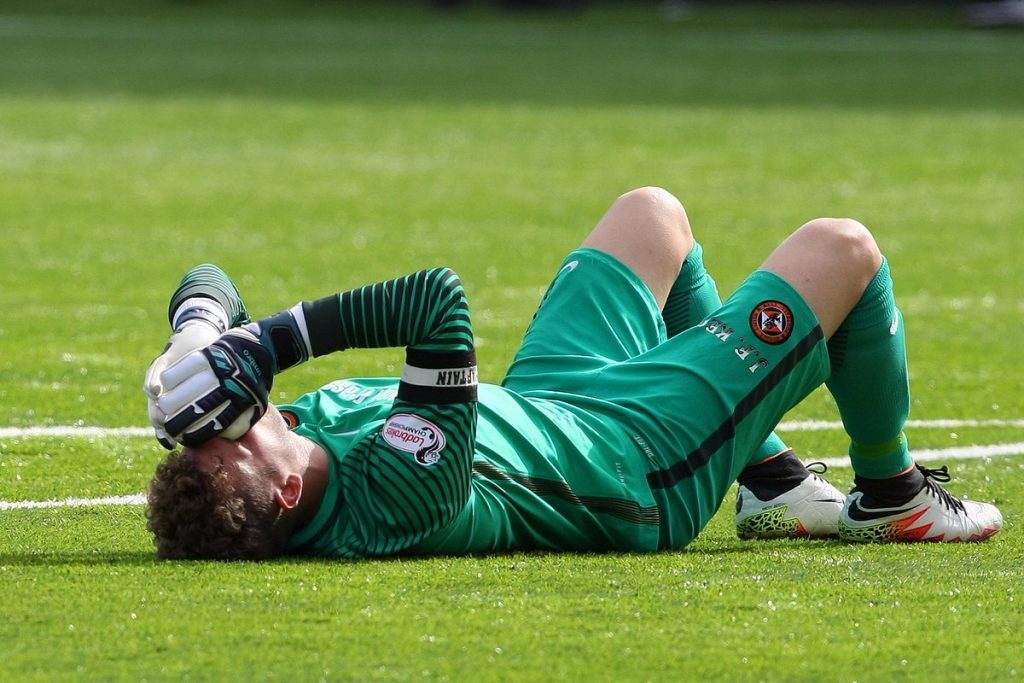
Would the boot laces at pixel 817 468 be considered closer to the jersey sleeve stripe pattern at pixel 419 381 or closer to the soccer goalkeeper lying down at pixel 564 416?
the soccer goalkeeper lying down at pixel 564 416

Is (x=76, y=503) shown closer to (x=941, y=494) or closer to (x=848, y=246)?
(x=848, y=246)

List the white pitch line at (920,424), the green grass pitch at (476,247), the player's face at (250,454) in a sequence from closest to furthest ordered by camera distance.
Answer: the green grass pitch at (476,247), the player's face at (250,454), the white pitch line at (920,424)

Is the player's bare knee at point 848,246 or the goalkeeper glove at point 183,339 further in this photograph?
the player's bare knee at point 848,246

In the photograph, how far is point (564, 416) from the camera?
4.33m

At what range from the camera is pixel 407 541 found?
13.5 ft

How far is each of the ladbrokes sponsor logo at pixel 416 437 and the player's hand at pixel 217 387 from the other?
0.32 metres

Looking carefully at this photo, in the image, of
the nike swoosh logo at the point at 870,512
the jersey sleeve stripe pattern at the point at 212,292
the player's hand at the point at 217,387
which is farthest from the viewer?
the nike swoosh logo at the point at 870,512

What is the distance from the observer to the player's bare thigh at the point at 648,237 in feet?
15.8

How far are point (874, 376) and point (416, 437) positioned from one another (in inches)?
47.4

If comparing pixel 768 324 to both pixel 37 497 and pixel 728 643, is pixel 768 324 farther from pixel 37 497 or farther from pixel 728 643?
pixel 37 497

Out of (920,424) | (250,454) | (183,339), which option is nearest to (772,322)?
(250,454)

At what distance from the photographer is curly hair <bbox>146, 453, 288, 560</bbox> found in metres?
3.91

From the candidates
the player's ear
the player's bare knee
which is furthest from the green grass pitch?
the player's bare knee

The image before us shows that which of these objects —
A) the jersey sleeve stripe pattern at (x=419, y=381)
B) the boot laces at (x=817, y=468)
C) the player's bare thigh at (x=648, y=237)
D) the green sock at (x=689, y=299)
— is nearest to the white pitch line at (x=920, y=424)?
the boot laces at (x=817, y=468)
